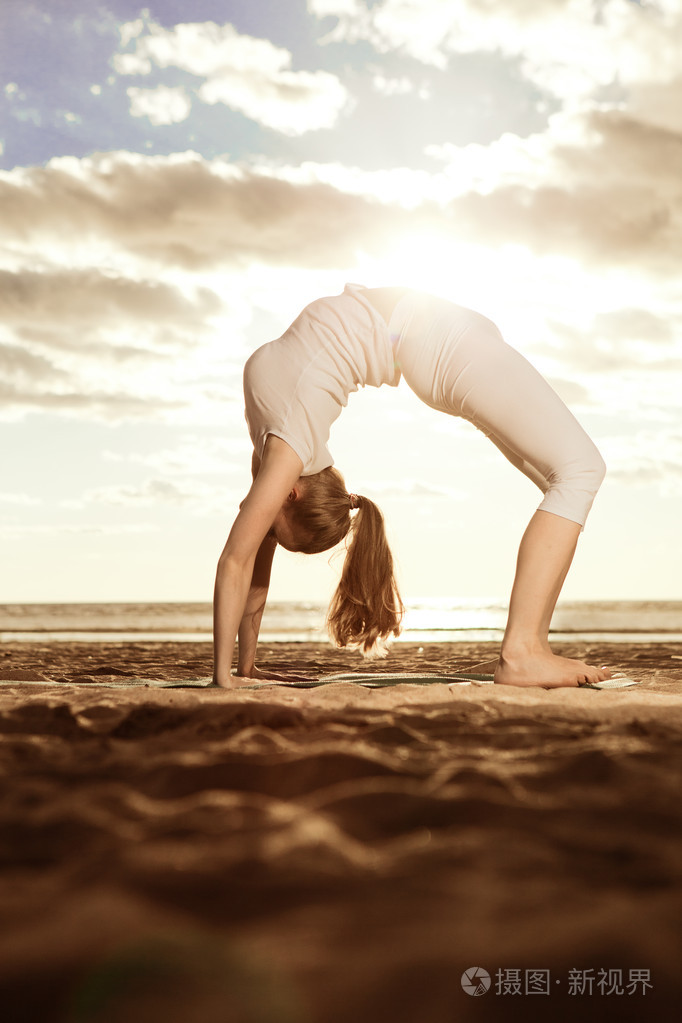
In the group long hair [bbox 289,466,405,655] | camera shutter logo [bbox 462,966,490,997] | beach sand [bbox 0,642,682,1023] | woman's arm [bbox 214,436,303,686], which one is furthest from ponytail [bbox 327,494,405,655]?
camera shutter logo [bbox 462,966,490,997]

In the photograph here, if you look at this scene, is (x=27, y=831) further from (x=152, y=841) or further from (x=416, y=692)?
(x=416, y=692)

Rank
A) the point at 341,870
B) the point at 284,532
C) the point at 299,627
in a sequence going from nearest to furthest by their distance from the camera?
1. the point at 341,870
2. the point at 284,532
3. the point at 299,627

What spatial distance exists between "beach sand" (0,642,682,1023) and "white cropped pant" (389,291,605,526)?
1088mm

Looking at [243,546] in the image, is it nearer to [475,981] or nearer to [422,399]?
[422,399]

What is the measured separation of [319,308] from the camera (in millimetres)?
2883

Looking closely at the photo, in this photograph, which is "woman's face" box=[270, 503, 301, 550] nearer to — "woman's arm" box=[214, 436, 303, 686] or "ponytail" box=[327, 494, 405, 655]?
"ponytail" box=[327, 494, 405, 655]

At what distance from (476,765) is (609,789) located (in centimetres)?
23

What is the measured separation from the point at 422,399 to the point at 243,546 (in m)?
0.88

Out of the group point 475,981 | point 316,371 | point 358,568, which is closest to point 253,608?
point 358,568

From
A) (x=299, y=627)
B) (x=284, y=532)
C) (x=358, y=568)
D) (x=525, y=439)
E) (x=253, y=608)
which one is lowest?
(x=299, y=627)

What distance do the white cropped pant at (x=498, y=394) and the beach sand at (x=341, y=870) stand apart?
3.57 ft

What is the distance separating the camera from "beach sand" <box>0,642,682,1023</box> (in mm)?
703

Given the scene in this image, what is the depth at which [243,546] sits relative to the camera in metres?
2.51

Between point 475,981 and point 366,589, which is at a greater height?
point 366,589
